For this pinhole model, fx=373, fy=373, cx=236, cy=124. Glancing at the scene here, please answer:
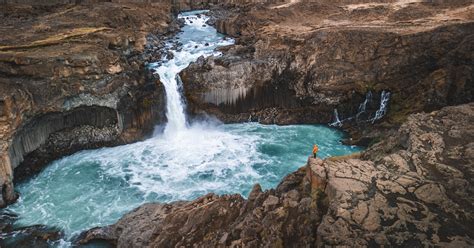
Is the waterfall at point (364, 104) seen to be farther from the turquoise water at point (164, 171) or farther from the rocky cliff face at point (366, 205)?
the rocky cliff face at point (366, 205)

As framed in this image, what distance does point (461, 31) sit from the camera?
24.3 meters

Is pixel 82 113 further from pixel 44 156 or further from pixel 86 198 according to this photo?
pixel 86 198

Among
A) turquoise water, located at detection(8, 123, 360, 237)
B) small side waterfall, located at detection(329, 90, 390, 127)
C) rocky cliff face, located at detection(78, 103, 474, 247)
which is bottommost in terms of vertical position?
turquoise water, located at detection(8, 123, 360, 237)

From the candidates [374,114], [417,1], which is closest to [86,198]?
[374,114]

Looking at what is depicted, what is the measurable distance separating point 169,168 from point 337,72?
12930 millimetres

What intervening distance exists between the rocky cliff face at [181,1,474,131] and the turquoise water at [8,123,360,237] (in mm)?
1724

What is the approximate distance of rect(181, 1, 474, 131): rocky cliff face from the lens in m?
Result: 23.3

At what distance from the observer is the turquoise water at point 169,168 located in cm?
1764

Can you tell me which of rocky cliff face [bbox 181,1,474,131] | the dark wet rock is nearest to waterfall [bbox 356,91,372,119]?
rocky cliff face [bbox 181,1,474,131]

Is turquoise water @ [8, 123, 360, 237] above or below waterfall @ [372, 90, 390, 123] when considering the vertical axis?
below

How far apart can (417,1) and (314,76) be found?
653 inches

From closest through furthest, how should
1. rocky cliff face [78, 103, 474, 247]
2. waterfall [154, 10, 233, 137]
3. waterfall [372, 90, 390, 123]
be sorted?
rocky cliff face [78, 103, 474, 247] → waterfall [372, 90, 390, 123] → waterfall [154, 10, 233, 137]

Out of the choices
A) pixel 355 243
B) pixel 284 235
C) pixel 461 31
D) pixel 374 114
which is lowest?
pixel 374 114

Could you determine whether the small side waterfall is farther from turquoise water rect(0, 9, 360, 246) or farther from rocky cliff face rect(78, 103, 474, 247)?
rocky cliff face rect(78, 103, 474, 247)
